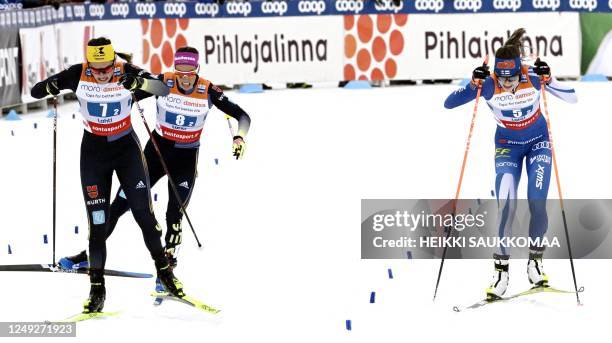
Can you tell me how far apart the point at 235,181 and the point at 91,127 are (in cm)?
586

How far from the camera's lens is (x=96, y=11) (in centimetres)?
2588

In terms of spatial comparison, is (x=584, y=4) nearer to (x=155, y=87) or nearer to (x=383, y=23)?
(x=383, y=23)

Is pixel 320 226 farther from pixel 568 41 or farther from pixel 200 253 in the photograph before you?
pixel 568 41

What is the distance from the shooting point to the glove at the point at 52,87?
9344mm

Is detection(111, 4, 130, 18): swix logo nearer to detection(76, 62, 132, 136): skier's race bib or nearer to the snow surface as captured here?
the snow surface

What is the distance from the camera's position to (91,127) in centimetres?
935

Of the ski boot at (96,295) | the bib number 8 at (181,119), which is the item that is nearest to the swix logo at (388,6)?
the bib number 8 at (181,119)

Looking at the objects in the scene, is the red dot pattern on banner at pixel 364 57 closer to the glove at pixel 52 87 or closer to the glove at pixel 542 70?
the glove at pixel 542 70

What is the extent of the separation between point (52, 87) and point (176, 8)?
16.6m

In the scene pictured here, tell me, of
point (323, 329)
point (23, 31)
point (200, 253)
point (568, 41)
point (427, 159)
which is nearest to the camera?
point (323, 329)

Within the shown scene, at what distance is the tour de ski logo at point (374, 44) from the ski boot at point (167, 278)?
16697 millimetres

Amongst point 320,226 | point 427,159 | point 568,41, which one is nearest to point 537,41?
point 568,41

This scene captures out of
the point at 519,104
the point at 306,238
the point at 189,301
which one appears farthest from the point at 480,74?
the point at 306,238

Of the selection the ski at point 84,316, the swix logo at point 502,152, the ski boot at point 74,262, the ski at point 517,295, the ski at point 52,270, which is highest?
the swix logo at point 502,152
